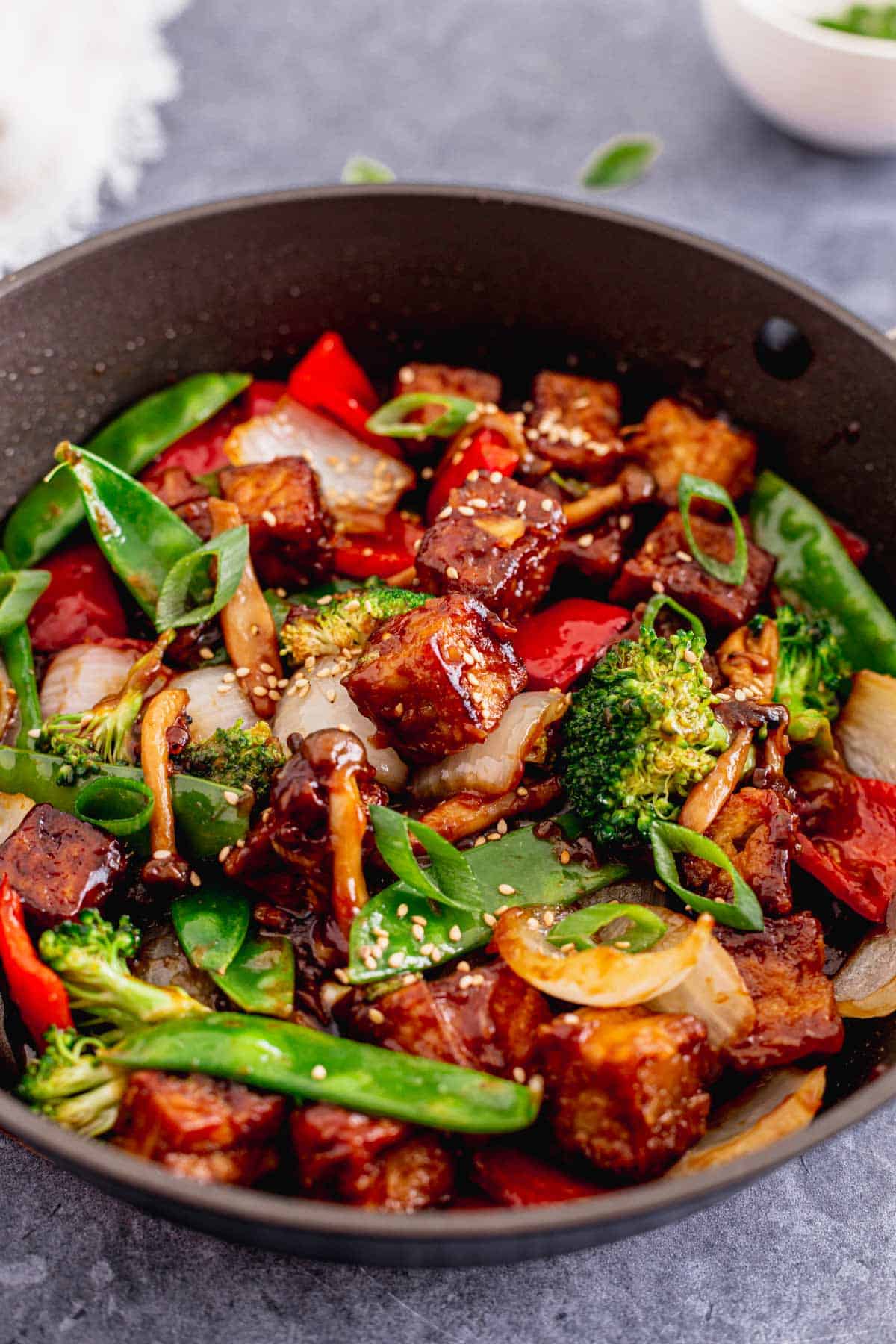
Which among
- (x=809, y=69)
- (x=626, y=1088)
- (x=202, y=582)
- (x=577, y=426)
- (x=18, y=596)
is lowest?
(x=626, y=1088)

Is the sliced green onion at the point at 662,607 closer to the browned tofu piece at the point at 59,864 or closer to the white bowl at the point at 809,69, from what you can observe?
the browned tofu piece at the point at 59,864

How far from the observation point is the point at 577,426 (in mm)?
3875

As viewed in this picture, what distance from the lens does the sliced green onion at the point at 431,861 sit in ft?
8.91

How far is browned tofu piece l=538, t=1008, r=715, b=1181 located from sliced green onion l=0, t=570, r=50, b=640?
6.00 feet

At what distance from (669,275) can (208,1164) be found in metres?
2.89

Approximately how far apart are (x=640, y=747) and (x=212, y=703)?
1132 mm

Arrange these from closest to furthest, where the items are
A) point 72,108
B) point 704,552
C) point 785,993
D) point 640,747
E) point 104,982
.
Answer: point 104,982
point 785,993
point 640,747
point 704,552
point 72,108

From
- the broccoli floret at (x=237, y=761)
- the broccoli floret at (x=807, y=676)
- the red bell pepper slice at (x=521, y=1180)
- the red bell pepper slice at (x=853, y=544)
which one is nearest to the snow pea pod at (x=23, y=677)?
the broccoli floret at (x=237, y=761)

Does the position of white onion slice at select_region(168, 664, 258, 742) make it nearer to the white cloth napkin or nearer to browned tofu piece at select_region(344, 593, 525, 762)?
browned tofu piece at select_region(344, 593, 525, 762)

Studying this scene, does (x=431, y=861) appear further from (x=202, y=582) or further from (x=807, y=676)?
(x=807, y=676)

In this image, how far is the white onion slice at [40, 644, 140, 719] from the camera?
3309 millimetres

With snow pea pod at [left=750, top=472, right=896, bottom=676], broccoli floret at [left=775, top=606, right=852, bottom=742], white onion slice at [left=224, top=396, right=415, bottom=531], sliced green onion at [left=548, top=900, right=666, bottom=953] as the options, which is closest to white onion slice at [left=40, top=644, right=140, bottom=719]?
white onion slice at [left=224, top=396, right=415, bottom=531]

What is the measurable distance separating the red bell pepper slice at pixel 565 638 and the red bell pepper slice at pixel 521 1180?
3.80 ft

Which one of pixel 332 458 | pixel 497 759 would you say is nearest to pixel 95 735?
pixel 497 759
